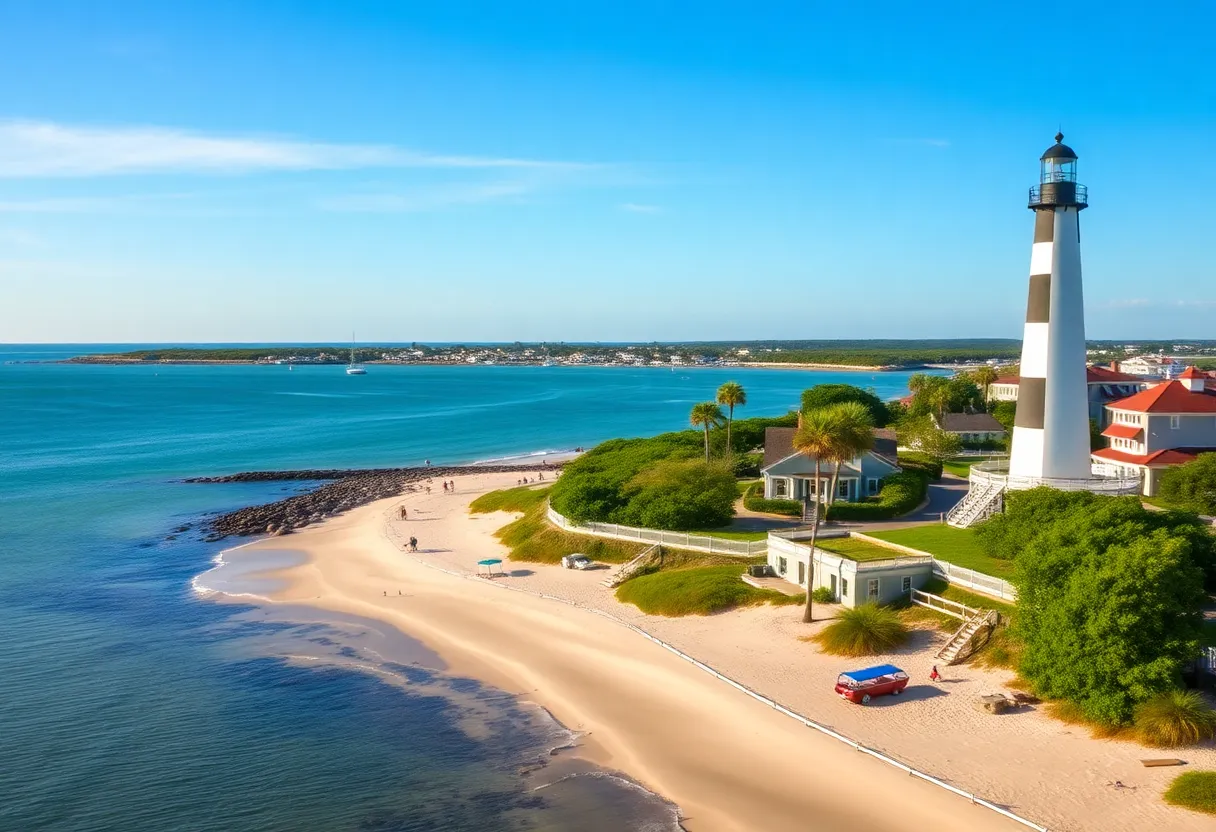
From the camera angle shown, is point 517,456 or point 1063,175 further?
point 517,456

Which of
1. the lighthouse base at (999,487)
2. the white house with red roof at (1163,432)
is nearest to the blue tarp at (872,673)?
the lighthouse base at (999,487)

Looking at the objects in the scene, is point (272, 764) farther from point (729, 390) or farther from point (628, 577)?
point (729, 390)

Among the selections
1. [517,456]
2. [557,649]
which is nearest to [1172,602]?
[557,649]

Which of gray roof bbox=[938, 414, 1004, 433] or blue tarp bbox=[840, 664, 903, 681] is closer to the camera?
blue tarp bbox=[840, 664, 903, 681]

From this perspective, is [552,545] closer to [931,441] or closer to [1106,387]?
[931,441]

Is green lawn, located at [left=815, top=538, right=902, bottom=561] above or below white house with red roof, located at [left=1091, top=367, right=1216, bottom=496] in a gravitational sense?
below

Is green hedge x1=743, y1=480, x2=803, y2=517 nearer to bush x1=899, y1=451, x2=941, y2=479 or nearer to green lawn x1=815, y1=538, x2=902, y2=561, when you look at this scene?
green lawn x1=815, y1=538, x2=902, y2=561

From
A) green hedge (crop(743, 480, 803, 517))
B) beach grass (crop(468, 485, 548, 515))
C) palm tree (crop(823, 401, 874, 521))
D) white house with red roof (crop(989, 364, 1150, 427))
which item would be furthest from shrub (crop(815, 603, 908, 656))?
white house with red roof (crop(989, 364, 1150, 427))
